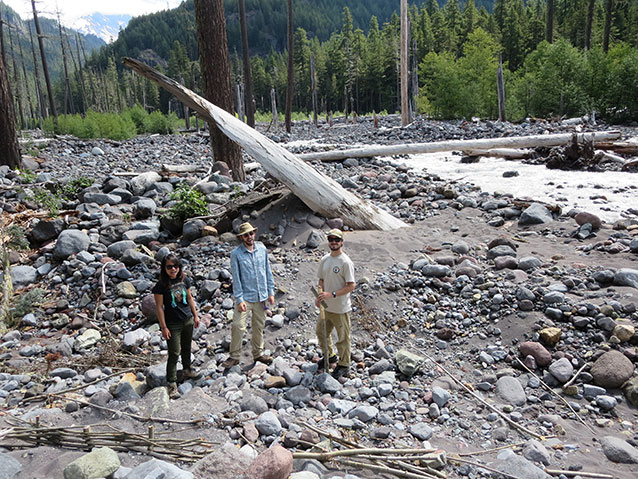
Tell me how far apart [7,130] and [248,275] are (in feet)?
32.2

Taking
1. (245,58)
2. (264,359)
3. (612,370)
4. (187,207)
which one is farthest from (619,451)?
(245,58)

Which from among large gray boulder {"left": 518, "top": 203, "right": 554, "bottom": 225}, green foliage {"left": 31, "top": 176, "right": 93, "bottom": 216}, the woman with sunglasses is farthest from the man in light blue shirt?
green foliage {"left": 31, "top": 176, "right": 93, "bottom": 216}

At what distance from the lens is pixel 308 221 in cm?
653

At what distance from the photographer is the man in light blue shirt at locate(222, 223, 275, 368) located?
13.0 feet

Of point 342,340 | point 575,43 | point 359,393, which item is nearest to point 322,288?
point 342,340

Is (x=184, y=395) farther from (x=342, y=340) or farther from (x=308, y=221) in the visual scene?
(x=308, y=221)

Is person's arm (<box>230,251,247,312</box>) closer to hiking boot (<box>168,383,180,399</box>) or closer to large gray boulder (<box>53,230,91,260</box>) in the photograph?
hiking boot (<box>168,383,180,399</box>)

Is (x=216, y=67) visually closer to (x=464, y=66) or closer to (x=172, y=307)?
(x=172, y=307)

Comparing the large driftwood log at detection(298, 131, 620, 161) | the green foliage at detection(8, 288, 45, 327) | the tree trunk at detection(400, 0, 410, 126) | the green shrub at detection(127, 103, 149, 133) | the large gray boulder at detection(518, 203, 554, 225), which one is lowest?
the green foliage at detection(8, 288, 45, 327)

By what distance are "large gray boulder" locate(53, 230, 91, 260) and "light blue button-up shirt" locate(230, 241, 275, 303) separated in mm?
3421

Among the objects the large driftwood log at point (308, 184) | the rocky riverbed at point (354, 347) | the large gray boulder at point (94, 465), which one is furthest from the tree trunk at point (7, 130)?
the large gray boulder at point (94, 465)

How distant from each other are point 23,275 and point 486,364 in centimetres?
578

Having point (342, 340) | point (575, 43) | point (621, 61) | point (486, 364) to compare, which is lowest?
point (486, 364)

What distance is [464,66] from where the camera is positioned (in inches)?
952
